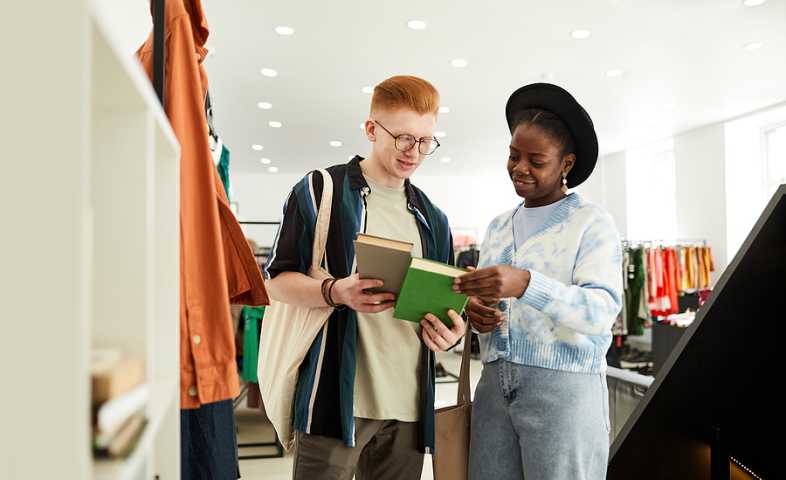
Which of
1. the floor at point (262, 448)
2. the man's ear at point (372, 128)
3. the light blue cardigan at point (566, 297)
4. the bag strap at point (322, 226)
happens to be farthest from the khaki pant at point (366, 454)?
the floor at point (262, 448)

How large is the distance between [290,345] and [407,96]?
0.72 meters

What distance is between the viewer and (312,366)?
4.04 feet

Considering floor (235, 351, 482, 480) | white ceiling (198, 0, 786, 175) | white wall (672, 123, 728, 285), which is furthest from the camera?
white wall (672, 123, 728, 285)

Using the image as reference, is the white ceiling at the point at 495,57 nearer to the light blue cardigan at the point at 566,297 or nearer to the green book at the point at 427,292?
the light blue cardigan at the point at 566,297

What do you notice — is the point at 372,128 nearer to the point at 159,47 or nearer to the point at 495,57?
the point at 159,47

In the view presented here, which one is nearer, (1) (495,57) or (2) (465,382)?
(2) (465,382)

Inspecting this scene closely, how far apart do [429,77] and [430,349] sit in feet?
14.9

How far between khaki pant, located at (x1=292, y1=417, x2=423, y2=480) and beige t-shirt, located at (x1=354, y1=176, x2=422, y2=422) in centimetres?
4

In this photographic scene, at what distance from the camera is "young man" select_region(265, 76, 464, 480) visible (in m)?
1.20

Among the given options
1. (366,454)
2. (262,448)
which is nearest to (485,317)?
(366,454)

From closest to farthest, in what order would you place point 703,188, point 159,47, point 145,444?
point 145,444, point 159,47, point 703,188

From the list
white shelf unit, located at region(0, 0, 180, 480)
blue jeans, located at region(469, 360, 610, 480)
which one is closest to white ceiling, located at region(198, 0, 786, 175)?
blue jeans, located at region(469, 360, 610, 480)

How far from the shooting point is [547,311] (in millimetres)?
1072

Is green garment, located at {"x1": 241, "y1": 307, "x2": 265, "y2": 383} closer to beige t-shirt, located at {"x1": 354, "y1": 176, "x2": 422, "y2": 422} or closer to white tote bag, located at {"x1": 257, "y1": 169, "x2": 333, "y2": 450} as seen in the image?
white tote bag, located at {"x1": 257, "y1": 169, "x2": 333, "y2": 450}
